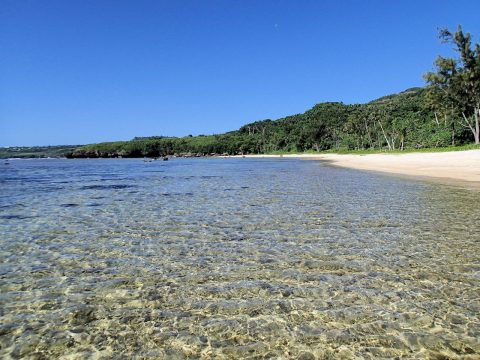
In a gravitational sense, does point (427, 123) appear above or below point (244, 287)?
above

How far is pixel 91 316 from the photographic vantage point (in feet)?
17.3

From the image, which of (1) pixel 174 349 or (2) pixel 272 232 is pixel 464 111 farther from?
(1) pixel 174 349

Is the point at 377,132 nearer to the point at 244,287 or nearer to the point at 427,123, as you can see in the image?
the point at 427,123

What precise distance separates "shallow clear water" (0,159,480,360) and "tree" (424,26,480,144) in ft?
181

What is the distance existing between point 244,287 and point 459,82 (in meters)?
65.3

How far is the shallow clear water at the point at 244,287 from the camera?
14.8ft

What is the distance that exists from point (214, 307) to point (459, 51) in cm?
6726

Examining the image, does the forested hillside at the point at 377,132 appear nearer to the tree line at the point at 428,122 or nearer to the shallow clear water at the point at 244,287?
the tree line at the point at 428,122

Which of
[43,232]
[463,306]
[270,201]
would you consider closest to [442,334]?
[463,306]

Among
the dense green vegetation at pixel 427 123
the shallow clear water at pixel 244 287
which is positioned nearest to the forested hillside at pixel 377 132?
the dense green vegetation at pixel 427 123

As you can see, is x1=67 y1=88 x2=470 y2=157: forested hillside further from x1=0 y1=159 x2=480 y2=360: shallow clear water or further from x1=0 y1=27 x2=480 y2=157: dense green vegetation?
x1=0 y1=159 x2=480 y2=360: shallow clear water

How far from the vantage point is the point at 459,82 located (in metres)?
57.8

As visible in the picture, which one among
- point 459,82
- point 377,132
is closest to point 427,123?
point 377,132

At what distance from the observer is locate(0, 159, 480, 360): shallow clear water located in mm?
4512
